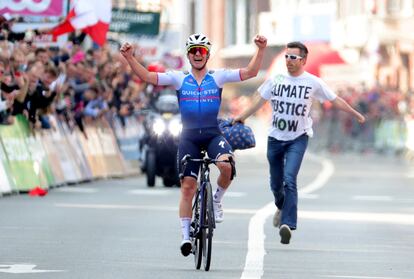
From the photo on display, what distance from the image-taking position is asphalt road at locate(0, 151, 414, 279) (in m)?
14.7

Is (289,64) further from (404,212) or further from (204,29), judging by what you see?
(204,29)

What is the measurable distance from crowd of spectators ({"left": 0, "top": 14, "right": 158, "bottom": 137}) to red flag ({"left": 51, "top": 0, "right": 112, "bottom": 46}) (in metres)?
0.46

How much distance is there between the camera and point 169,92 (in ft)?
115

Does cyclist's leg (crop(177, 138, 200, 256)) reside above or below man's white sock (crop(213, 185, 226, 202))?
above

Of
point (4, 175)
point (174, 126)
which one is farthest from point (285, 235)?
point (174, 126)

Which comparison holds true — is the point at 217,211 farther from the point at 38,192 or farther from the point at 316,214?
the point at 38,192

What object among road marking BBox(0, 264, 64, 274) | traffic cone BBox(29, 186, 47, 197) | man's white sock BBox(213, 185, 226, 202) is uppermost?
man's white sock BBox(213, 185, 226, 202)

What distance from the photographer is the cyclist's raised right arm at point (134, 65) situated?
605 inches

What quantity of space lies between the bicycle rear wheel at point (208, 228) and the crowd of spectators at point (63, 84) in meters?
10.7

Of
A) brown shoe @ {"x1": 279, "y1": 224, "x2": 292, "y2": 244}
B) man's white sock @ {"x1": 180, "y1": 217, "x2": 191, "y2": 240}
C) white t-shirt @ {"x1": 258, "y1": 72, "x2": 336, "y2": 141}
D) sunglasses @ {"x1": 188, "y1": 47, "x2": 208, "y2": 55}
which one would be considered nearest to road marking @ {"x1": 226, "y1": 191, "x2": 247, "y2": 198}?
white t-shirt @ {"x1": 258, "y1": 72, "x2": 336, "y2": 141}

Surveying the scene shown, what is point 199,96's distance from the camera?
15.6 meters

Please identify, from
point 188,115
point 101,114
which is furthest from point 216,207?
point 101,114

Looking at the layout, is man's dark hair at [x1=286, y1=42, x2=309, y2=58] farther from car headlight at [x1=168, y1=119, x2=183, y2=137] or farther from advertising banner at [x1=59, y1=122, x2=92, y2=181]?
advertising banner at [x1=59, y1=122, x2=92, y2=181]

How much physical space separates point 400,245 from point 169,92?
17571 millimetres
